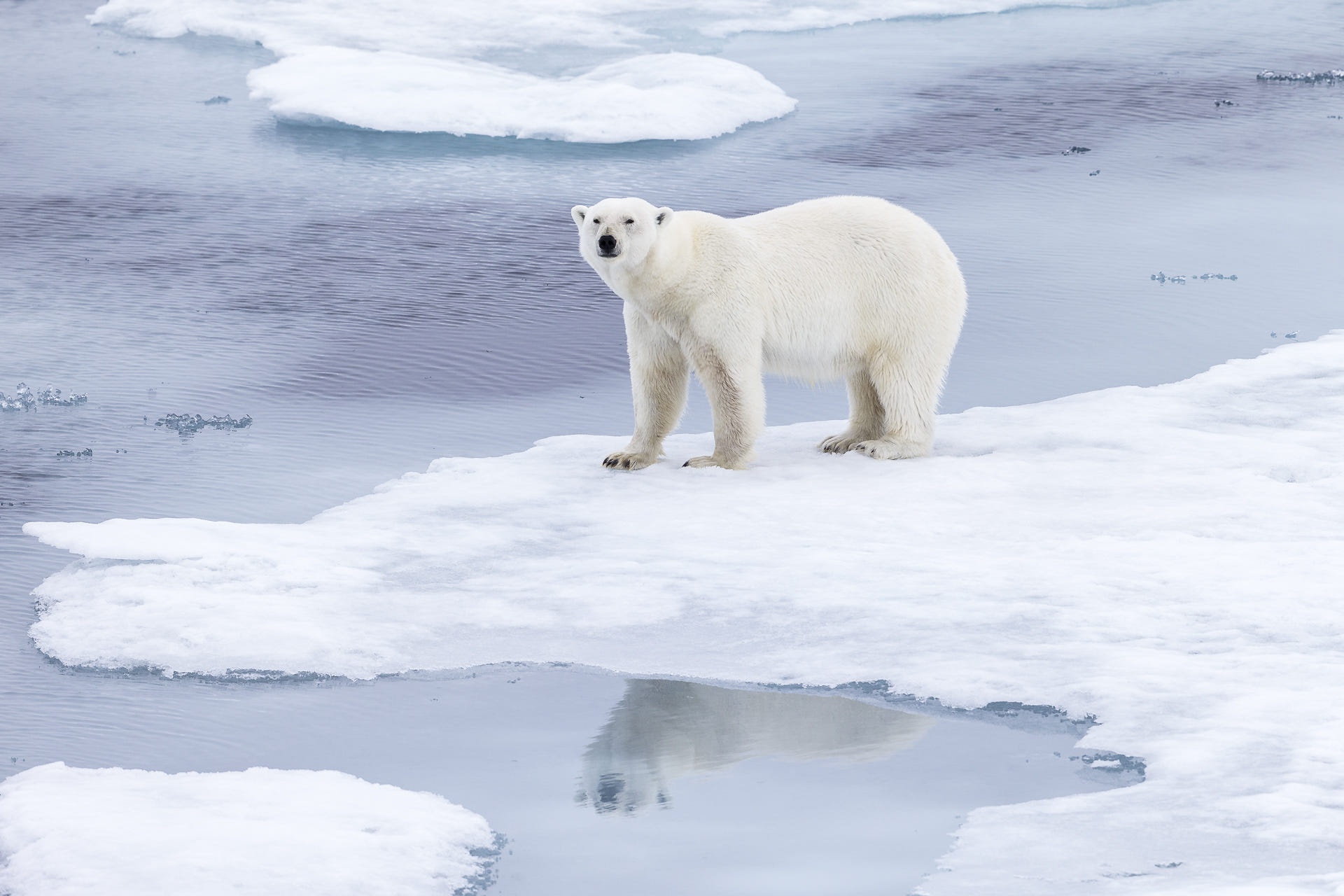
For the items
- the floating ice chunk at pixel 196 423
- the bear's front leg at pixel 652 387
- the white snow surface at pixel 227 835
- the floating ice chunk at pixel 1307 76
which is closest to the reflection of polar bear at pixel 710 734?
the white snow surface at pixel 227 835

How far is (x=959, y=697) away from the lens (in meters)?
3.35

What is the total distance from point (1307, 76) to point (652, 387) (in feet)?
27.9

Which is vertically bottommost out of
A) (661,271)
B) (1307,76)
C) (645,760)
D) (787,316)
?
(645,760)

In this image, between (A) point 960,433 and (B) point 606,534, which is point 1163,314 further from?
(B) point 606,534

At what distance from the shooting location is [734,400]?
498 cm

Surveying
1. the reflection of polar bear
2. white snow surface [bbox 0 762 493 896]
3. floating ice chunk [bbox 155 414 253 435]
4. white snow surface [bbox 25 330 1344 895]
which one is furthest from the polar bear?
white snow surface [bbox 0 762 493 896]

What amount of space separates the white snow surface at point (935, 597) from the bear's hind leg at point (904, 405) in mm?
73

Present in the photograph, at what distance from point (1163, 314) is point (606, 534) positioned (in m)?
3.63

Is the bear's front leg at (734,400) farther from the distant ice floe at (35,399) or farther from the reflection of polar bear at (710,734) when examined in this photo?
the distant ice floe at (35,399)

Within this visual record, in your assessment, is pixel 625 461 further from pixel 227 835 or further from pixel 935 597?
pixel 227 835

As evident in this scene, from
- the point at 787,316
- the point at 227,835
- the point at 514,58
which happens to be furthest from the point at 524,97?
the point at 227,835

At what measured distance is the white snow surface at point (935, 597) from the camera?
287 cm

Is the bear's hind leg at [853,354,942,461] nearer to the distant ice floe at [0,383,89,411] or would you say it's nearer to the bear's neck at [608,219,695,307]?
the bear's neck at [608,219,695,307]

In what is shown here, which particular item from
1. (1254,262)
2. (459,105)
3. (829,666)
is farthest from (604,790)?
(459,105)
